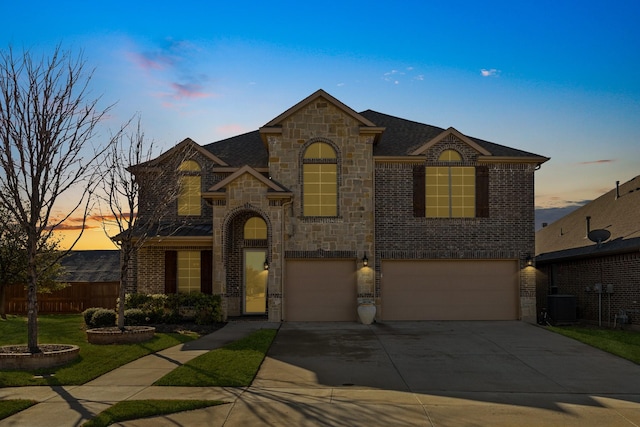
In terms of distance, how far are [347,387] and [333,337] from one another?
7.38 m

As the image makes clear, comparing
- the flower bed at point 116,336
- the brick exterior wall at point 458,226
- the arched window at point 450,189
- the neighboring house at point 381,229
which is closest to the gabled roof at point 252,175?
the neighboring house at point 381,229

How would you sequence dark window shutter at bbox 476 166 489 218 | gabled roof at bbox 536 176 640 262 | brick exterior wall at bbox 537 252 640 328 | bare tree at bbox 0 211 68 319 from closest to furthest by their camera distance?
1. brick exterior wall at bbox 537 252 640 328
2. gabled roof at bbox 536 176 640 262
3. dark window shutter at bbox 476 166 489 218
4. bare tree at bbox 0 211 68 319

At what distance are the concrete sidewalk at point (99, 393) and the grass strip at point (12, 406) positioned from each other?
134mm

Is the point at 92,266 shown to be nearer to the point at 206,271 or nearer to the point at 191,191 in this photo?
the point at 191,191

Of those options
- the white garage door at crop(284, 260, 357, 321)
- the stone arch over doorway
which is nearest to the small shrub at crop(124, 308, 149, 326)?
the stone arch over doorway

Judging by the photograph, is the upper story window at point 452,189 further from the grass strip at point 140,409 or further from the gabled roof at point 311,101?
the grass strip at point 140,409

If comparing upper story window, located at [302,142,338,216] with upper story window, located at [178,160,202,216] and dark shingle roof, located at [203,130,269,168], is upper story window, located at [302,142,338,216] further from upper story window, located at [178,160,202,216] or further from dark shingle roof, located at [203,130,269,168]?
upper story window, located at [178,160,202,216]

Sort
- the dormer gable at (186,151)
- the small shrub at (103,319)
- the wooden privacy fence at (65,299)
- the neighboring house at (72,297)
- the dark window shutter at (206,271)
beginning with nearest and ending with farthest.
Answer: the small shrub at (103,319) < the dark window shutter at (206,271) < the dormer gable at (186,151) < the neighboring house at (72,297) < the wooden privacy fence at (65,299)

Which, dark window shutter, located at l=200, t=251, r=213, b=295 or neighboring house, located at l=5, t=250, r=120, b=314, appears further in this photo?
neighboring house, located at l=5, t=250, r=120, b=314

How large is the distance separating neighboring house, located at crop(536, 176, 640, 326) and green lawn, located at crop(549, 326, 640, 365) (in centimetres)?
134

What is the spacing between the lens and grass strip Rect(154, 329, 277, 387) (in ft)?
39.9

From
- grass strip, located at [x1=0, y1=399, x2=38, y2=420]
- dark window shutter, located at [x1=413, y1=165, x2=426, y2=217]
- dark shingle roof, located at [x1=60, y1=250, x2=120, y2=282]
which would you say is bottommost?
grass strip, located at [x1=0, y1=399, x2=38, y2=420]

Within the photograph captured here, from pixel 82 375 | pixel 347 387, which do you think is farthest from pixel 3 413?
pixel 347 387

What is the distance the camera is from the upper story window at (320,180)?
2402 cm
